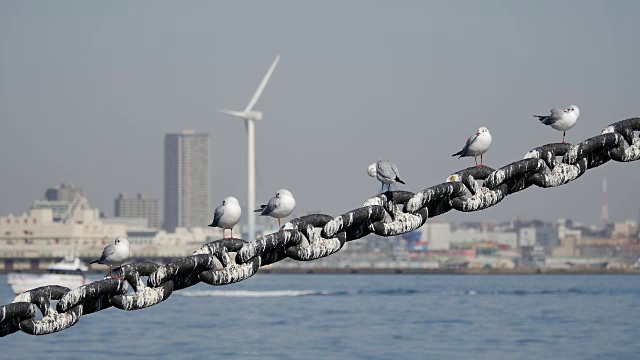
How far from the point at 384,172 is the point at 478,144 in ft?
2.87

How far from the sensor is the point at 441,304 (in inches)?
3204

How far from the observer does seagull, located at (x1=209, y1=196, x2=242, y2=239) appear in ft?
24.3

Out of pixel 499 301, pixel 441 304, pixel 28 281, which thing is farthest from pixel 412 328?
pixel 28 281

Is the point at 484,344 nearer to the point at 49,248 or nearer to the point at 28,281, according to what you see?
the point at 28,281

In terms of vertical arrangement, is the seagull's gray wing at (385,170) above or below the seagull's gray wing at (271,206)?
above

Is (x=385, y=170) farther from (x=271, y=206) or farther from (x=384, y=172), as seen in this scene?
(x=271, y=206)

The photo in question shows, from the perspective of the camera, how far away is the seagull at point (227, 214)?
740cm

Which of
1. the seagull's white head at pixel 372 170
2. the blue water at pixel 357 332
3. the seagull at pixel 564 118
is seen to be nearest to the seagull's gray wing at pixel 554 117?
the seagull at pixel 564 118

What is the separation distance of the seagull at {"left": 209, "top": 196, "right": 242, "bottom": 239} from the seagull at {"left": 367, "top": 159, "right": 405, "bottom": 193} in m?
0.85

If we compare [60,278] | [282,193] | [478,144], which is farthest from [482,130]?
[60,278]

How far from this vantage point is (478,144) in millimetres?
8742

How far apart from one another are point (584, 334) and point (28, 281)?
4918cm

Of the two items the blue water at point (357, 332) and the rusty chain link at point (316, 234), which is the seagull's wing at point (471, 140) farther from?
the blue water at point (357, 332)

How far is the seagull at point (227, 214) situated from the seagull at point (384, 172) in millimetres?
855
